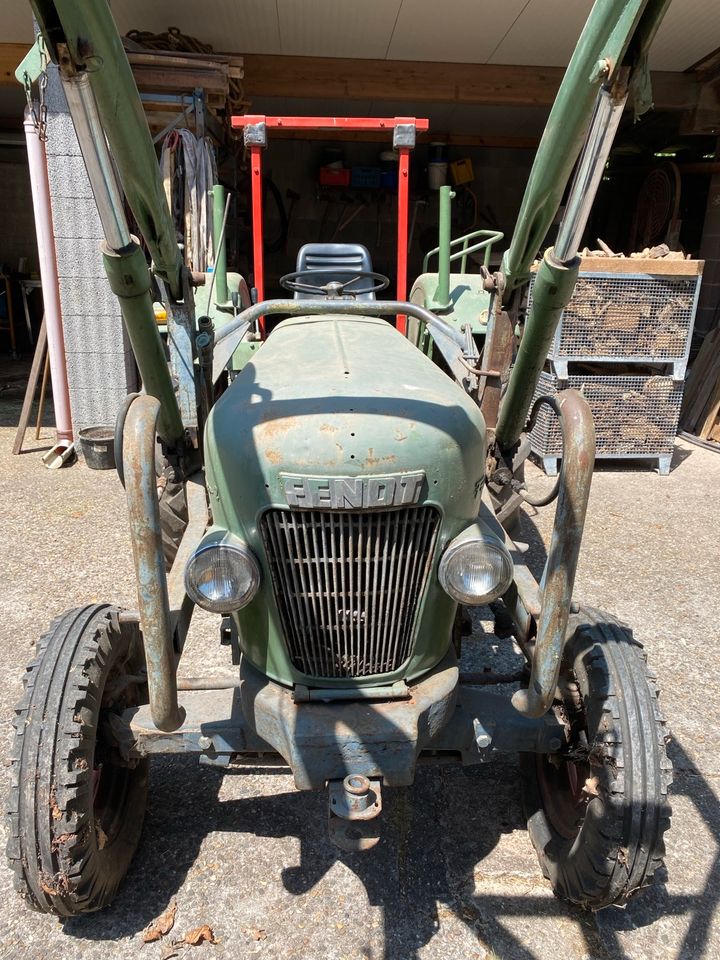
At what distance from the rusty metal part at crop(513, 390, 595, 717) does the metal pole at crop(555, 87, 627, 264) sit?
445 mm

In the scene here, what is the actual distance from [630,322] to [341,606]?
460 centimetres

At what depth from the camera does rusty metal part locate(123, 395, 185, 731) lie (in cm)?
153

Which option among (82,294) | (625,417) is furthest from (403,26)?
(625,417)

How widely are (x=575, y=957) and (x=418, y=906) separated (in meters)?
0.42

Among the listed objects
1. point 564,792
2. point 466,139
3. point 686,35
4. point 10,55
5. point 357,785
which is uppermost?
point 686,35

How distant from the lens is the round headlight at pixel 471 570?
1767 mm

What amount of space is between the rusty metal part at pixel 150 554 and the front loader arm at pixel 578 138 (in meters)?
1.11

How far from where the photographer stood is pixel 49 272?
564cm

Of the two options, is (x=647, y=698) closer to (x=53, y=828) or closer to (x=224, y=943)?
Answer: (x=224, y=943)

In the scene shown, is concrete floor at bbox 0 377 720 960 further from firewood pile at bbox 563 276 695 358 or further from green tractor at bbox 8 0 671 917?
firewood pile at bbox 563 276 695 358

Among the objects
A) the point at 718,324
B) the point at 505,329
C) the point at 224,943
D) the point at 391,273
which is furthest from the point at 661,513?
the point at 391,273

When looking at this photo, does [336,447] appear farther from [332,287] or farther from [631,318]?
[631,318]

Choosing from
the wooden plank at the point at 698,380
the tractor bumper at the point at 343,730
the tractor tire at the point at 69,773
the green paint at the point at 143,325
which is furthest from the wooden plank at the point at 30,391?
the wooden plank at the point at 698,380

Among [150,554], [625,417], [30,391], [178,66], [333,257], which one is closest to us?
[150,554]
